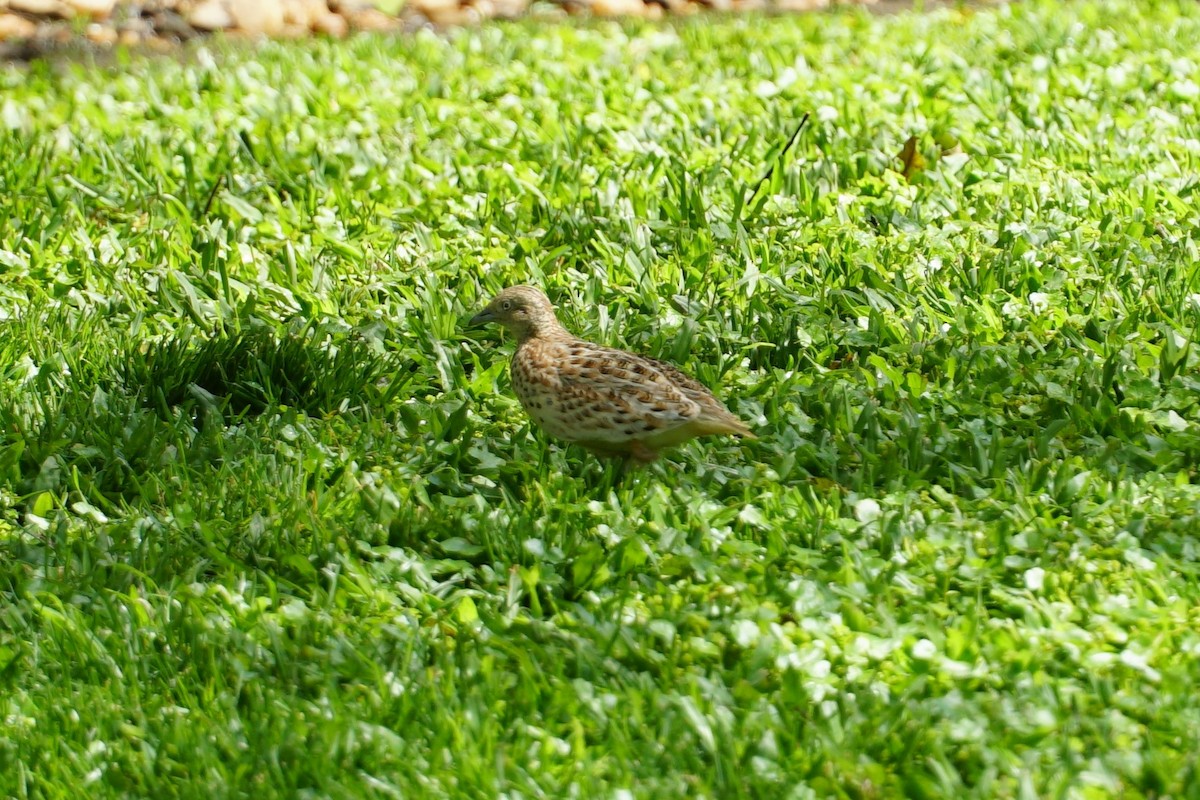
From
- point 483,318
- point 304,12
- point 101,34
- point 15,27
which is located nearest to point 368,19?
point 304,12

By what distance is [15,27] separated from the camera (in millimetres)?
9164

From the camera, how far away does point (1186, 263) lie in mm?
6000

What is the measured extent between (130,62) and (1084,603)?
6.70 meters

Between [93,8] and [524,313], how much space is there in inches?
210

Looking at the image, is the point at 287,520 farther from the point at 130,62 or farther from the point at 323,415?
the point at 130,62

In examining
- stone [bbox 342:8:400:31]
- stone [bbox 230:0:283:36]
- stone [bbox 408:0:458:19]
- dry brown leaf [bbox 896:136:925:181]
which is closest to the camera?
dry brown leaf [bbox 896:136:925:181]

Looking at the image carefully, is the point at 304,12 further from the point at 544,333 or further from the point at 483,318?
A: the point at 544,333

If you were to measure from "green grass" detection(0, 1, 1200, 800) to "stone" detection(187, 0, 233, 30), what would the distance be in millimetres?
1050

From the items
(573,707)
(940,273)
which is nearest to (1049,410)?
(940,273)

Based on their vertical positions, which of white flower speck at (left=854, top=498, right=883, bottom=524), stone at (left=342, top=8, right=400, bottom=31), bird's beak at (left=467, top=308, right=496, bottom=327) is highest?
stone at (left=342, top=8, right=400, bottom=31)

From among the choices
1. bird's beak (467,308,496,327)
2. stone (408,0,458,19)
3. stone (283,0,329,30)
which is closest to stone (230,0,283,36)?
stone (283,0,329,30)

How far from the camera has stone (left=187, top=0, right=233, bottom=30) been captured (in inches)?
376

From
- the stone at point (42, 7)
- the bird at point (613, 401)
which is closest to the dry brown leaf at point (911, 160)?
the bird at point (613, 401)

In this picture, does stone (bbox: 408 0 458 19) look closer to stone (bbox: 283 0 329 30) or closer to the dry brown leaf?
stone (bbox: 283 0 329 30)
